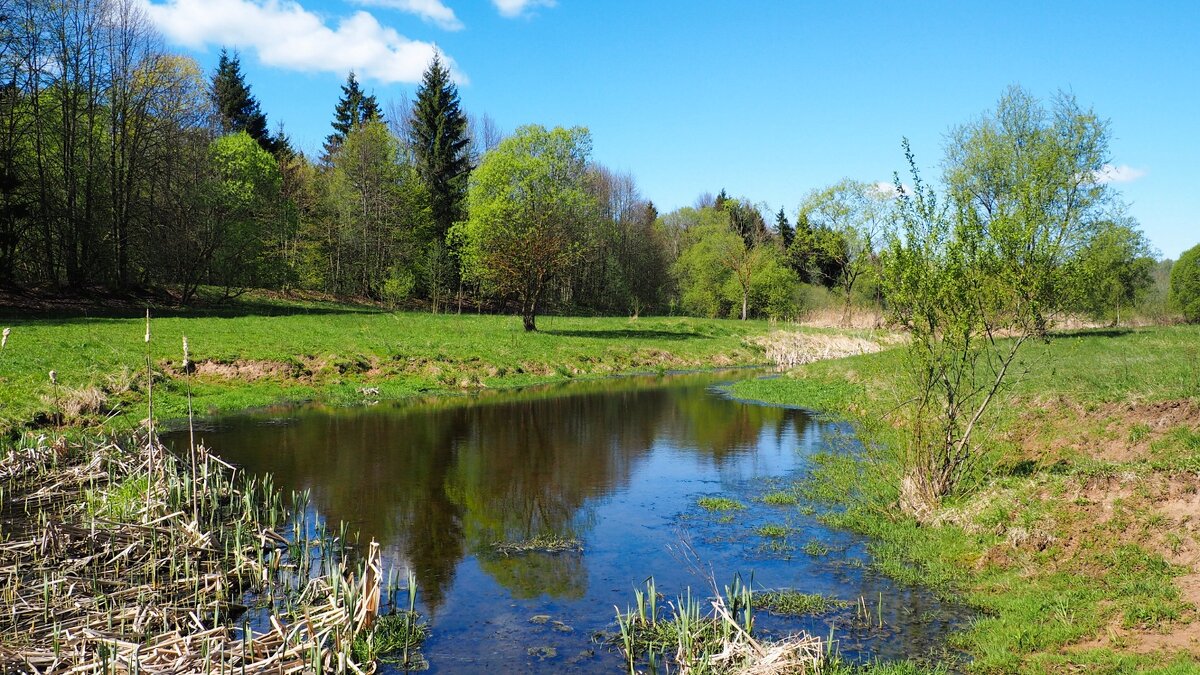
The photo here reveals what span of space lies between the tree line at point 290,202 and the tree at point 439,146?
151 mm

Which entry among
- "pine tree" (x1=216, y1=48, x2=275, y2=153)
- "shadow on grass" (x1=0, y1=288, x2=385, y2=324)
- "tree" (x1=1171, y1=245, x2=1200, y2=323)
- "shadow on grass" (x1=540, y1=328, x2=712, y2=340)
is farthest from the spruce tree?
"tree" (x1=1171, y1=245, x2=1200, y2=323)

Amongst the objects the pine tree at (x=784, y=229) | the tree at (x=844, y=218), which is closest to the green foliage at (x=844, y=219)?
the tree at (x=844, y=218)

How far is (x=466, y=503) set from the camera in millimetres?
14047

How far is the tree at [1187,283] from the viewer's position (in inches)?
2067

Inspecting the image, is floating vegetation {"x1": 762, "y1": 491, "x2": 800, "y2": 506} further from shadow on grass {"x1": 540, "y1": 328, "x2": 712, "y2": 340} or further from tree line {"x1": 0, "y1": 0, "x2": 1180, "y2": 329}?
shadow on grass {"x1": 540, "y1": 328, "x2": 712, "y2": 340}

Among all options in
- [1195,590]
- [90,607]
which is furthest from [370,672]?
[1195,590]

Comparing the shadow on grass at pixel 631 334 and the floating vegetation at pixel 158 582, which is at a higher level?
the shadow on grass at pixel 631 334

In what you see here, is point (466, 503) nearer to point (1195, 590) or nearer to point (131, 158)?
point (1195, 590)

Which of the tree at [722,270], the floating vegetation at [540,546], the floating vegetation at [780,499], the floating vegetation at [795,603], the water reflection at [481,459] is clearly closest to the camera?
the floating vegetation at [795,603]

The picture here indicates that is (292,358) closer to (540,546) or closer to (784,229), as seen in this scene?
(540,546)

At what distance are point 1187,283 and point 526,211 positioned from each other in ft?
160

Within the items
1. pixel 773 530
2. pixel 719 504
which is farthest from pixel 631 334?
pixel 773 530

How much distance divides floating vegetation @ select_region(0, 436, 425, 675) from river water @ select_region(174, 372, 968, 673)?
0.99 meters

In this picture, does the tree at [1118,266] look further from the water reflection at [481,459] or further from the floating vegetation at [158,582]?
the floating vegetation at [158,582]
